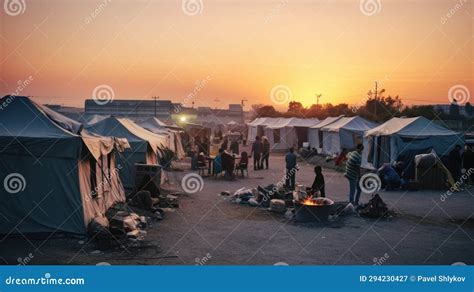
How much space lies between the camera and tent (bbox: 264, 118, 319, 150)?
39.9 meters

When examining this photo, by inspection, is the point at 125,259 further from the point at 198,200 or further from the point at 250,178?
the point at 250,178

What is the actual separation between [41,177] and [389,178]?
12613mm

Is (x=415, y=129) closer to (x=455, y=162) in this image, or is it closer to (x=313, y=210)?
(x=455, y=162)

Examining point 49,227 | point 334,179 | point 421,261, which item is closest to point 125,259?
point 49,227

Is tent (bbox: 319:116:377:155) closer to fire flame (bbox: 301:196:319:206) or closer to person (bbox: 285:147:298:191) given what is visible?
person (bbox: 285:147:298:191)

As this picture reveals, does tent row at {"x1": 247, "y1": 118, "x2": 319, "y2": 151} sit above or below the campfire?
above

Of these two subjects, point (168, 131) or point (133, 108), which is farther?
point (133, 108)

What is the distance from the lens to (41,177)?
32.3 ft

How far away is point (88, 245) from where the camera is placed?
9.14 metres

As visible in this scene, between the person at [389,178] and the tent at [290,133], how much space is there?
2125 centimetres

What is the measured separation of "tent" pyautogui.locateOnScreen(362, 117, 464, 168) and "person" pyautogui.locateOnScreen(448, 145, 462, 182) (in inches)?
28.8

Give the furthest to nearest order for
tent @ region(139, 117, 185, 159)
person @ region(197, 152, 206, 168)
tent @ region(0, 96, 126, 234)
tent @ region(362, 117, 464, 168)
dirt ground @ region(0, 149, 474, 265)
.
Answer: tent @ region(139, 117, 185, 159) → person @ region(197, 152, 206, 168) → tent @ region(362, 117, 464, 168) → tent @ region(0, 96, 126, 234) → dirt ground @ region(0, 149, 474, 265)

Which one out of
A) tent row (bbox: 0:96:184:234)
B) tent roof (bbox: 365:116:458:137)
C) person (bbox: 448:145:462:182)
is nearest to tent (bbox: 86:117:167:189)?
tent row (bbox: 0:96:184:234)

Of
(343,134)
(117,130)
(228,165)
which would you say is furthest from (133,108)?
(117,130)
